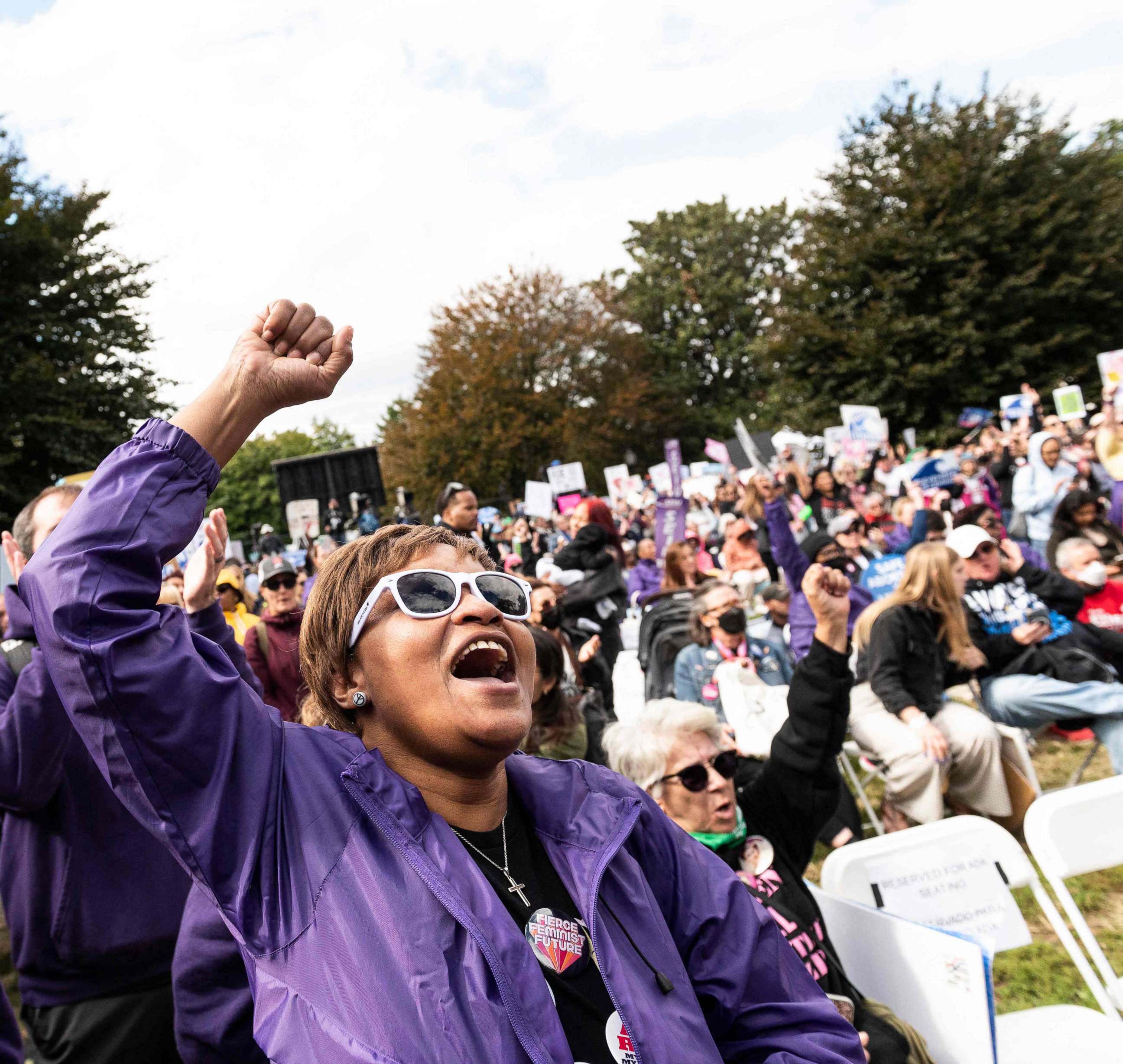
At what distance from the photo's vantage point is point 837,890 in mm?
3021

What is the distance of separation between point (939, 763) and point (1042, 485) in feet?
21.7

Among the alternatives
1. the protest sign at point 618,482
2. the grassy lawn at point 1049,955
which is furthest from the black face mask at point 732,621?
the protest sign at point 618,482

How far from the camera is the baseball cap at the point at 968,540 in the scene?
573 centimetres

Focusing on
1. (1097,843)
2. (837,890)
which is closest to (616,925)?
(837,890)

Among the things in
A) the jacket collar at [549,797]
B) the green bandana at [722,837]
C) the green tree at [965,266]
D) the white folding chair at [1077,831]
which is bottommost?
the white folding chair at [1077,831]

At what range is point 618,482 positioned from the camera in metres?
22.1

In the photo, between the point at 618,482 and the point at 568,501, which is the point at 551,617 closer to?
the point at 568,501

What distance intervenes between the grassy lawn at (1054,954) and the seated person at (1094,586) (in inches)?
85.7

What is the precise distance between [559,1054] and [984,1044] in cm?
160

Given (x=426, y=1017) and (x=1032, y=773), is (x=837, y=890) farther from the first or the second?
(x=1032, y=773)

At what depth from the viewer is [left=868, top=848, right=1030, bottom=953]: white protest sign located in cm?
308

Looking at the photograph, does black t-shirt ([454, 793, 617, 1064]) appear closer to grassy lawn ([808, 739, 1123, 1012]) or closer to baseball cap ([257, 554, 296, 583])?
grassy lawn ([808, 739, 1123, 1012])

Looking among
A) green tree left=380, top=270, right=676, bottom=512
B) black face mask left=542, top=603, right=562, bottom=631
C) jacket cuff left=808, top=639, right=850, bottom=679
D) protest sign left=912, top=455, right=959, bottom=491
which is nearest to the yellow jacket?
black face mask left=542, top=603, right=562, bottom=631

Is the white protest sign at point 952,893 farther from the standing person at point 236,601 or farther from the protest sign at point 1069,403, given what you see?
the protest sign at point 1069,403
